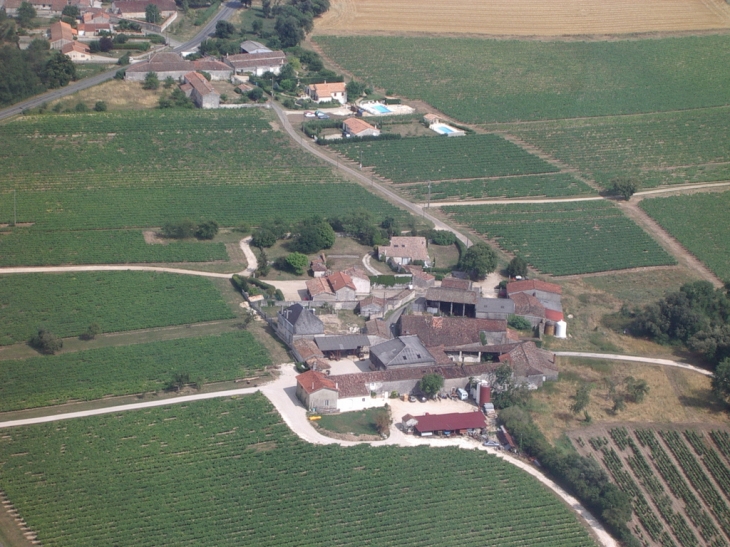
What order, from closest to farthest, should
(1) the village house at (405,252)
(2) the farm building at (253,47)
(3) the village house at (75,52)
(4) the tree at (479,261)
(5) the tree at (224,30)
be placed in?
(4) the tree at (479,261)
(1) the village house at (405,252)
(3) the village house at (75,52)
(2) the farm building at (253,47)
(5) the tree at (224,30)

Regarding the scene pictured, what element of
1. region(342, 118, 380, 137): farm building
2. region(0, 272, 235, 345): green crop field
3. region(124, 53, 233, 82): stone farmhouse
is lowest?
region(0, 272, 235, 345): green crop field

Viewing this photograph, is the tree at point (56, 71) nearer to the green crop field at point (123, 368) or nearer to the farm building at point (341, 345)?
the green crop field at point (123, 368)

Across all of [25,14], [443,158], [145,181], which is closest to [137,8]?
[25,14]

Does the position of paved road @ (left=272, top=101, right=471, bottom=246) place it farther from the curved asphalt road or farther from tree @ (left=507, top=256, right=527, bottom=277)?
the curved asphalt road

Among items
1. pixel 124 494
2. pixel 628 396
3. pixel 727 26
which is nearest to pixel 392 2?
pixel 727 26

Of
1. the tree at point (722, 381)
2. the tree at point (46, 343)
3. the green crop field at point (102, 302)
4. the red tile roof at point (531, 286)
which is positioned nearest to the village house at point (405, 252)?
the red tile roof at point (531, 286)

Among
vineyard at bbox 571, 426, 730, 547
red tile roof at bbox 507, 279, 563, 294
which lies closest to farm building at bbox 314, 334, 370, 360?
red tile roof at bbox 507, 279, 563, 294

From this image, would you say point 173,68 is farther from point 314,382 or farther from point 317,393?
point 317,393
